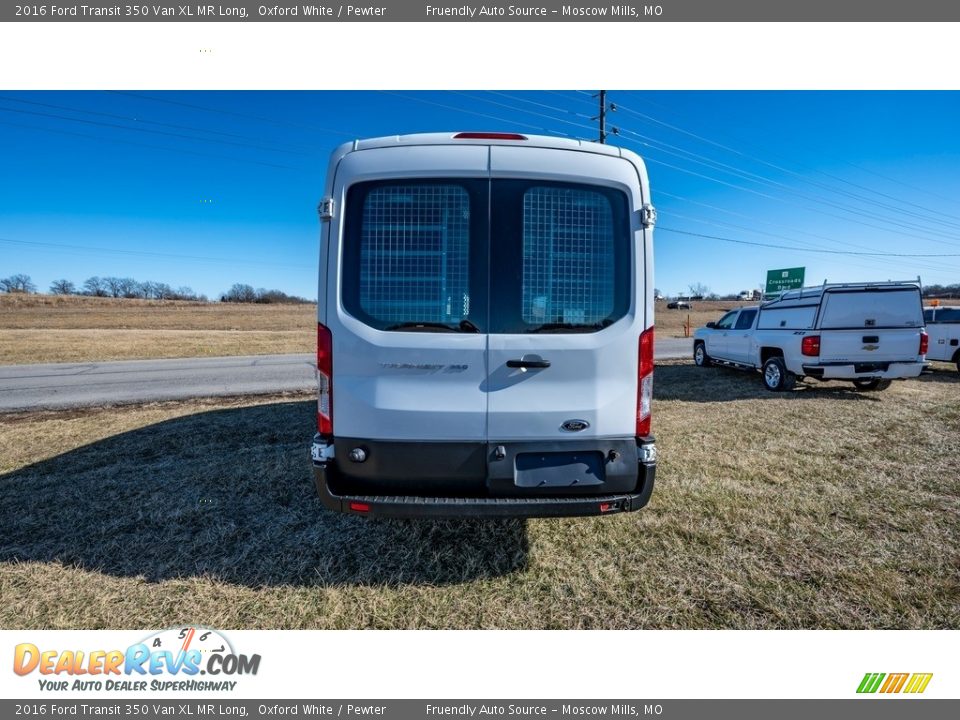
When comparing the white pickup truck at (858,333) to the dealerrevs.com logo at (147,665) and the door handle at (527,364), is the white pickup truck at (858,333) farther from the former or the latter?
the dealerrevs.com logo at (147,665)

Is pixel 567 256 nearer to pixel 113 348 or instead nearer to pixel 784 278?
pixel 113 348

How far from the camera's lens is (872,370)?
798cm

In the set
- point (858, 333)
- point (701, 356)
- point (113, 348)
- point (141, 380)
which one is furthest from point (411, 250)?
point (113, 348)

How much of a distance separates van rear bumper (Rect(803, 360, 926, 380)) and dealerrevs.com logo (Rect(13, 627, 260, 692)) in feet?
31.4

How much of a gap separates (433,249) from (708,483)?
352 centimetres

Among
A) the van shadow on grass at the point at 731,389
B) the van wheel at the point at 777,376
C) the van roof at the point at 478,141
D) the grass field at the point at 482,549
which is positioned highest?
the van roof at the point at 478,141

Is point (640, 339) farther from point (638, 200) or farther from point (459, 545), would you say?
point (459, 545)

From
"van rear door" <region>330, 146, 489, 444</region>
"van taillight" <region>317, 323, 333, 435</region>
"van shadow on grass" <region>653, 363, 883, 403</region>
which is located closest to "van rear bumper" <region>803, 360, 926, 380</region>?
"van shadow on grass" <region>653, 363, 883, 403</region>

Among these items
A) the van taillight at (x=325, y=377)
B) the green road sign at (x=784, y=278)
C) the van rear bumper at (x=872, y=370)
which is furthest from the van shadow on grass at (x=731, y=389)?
the green road sign at (x=784, y=278)

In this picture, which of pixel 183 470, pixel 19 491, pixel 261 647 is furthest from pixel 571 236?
pixel 19 491

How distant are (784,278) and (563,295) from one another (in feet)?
110

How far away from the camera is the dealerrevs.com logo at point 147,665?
2.33 meters

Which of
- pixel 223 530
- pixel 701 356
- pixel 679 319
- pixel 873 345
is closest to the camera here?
pixel 223 530

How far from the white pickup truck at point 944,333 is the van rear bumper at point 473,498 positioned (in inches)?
521
